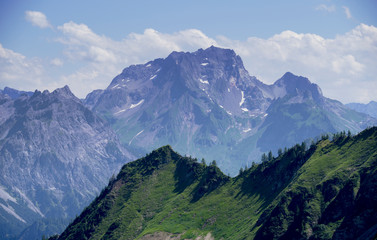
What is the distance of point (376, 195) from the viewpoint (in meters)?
198

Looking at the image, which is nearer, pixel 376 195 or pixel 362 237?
pixel 362 237

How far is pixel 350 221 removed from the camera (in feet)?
654

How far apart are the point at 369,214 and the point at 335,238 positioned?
18.2 metres

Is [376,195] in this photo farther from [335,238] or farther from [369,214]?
[335,238]

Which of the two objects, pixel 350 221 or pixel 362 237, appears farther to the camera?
pixel 350 221

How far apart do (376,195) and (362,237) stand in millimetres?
23711

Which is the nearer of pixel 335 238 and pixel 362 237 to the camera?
pixel 362 237

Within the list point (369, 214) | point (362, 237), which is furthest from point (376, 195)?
point (362, 237)

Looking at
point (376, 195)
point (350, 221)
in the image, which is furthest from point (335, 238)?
point (376, 195)

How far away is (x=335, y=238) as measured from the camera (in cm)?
19700

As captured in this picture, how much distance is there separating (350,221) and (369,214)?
9655 mm

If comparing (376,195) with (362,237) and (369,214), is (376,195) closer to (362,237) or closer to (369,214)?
(369,214)

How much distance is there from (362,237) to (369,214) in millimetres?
14098

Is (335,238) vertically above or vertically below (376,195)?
below
